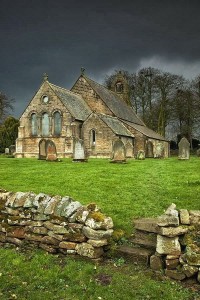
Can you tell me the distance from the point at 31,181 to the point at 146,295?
30.0 feet

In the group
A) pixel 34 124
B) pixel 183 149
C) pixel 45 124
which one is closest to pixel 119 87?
pixel 45 124

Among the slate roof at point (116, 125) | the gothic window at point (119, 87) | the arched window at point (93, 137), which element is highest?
the gothic window at point (119, 87)

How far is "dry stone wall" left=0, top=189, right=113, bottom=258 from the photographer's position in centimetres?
668

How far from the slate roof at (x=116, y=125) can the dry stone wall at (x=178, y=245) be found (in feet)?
93.0

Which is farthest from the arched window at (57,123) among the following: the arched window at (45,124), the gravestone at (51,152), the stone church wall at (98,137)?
the gravestone at (51,152)

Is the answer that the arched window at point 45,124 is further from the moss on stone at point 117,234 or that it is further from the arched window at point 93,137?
the moss on stone at point 117,234

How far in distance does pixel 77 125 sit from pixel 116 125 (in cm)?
474

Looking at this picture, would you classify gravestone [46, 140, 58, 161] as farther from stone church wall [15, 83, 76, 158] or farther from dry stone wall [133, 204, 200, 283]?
dry stone wall [133, 204, 200, 283]

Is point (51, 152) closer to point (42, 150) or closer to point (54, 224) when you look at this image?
point (42, 150)

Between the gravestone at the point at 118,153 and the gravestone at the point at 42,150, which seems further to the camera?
the gravestone at the point at 42,150

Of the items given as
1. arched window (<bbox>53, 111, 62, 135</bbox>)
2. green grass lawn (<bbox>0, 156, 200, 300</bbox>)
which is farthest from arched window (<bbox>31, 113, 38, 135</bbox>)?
green grass lawn (<bbox>0, 156, 200, 300</bbox>)

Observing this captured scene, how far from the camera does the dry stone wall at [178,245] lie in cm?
570

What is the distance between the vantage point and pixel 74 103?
40.4m

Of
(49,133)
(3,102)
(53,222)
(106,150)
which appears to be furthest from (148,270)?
(3,102)
